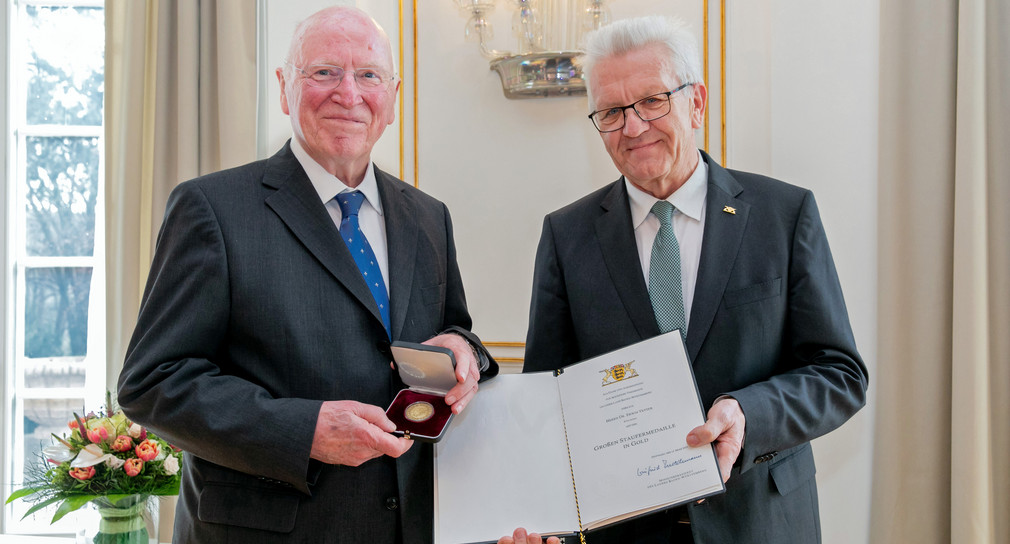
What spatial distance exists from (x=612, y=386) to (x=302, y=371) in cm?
68

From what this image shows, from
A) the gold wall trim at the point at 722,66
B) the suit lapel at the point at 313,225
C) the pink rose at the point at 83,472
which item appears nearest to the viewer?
the suit lapel at the point at 313,225

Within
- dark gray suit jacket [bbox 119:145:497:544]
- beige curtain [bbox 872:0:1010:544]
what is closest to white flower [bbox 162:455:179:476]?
dark gray suit jacket [bbox 119:145:497:544]

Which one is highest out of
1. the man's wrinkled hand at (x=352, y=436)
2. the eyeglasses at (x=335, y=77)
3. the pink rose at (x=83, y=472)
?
→ the eyeglasses at (x=335, y=77)

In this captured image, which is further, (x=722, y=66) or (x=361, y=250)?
(x=722, y=66)

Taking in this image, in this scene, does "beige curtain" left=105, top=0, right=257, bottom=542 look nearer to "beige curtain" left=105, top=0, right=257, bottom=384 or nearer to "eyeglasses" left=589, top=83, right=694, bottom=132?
"beige curtain" left=105, top=0, right=257, bottom=384

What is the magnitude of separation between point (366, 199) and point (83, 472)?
1.27 meters

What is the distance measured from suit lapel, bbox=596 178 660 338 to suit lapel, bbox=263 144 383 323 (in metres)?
0.61

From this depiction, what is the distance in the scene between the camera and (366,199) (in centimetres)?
185

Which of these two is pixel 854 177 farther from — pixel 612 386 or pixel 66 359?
pixel 66 359

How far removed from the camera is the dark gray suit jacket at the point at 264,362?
1484mm

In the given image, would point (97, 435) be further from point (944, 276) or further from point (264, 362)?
point (944, 276)

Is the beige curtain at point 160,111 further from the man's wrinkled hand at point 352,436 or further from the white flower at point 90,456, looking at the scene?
the man's wrinkled hand at point 352,436

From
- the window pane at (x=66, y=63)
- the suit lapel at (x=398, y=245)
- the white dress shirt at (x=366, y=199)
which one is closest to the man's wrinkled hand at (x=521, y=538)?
the suit lapel at (x=398, y=245)
